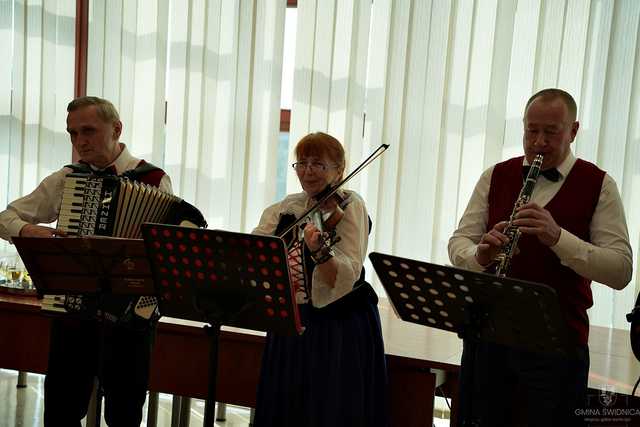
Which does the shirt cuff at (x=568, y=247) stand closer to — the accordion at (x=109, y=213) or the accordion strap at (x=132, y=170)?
the accordion at (x=109, y=213)

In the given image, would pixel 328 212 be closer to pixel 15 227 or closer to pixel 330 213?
pixel 330 213

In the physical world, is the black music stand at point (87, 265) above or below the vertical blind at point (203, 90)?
below

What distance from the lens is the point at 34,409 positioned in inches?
157

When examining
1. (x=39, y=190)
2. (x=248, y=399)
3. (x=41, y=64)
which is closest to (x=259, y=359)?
(x=248, y=399)

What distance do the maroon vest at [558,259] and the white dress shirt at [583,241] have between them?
0.03m

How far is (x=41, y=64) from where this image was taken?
15.8 feet

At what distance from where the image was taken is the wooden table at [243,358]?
2822 mm

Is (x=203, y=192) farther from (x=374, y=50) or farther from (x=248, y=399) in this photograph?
(x=248, y=399)

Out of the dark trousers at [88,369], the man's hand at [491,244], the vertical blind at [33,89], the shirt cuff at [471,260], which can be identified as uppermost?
the vertical blind at [33,89]

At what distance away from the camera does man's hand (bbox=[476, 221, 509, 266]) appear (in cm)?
210

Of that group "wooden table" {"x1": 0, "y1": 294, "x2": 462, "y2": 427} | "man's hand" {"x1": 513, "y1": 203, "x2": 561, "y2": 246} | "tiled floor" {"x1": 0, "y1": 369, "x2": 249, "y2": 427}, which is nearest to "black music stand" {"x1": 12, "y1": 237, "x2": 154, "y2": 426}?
"wooden table" {"x1": 0, "y1": 294, "x2": 462, "y2": 427}

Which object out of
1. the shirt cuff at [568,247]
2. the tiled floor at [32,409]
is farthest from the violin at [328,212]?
the tiled floor at [32,409]

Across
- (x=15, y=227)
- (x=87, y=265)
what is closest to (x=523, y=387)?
(x=87, y=265)

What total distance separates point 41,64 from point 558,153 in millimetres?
3624
